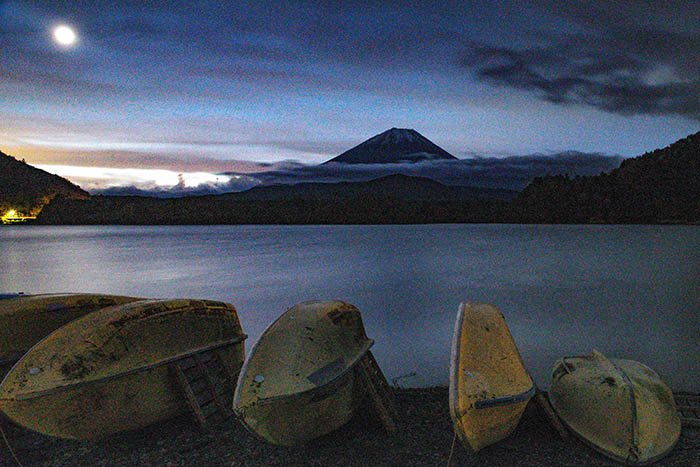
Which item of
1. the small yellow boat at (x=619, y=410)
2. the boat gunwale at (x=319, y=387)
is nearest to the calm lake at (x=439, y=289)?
the small yellow boat at (x=619, y=410)

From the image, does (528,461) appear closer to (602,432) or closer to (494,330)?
(602,432)

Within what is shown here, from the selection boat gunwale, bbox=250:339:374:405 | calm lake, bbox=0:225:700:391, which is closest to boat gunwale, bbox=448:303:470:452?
boat gunwale, bbox=250:339:374:405

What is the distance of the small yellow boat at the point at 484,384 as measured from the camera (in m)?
4.97

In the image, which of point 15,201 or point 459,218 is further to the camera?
point 459,218

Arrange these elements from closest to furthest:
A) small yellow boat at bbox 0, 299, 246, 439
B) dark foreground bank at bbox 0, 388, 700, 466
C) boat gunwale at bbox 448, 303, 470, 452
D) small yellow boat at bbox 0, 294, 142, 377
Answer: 1. boat gunwale at bbox 448, 303, 470, 452
2. small yellow boat at bbox 0, 299, 246, 439
3. dark foreground bank at bbox 0, 388, 700, 466
4. small yellow boat at bbox 0, 294, 142, 377

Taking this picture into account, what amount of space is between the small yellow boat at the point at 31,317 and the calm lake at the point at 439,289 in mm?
6022

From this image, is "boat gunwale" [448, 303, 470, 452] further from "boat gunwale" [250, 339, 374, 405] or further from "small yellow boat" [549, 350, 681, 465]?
"small yellow boat" [549, 350, 681, 465]

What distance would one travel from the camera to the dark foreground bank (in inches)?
218

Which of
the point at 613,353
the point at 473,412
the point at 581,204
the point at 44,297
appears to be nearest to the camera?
the point at 473,412

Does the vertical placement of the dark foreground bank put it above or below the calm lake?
above

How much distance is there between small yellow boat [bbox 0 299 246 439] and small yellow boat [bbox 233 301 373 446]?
1510mm

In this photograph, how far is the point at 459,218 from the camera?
139 metres

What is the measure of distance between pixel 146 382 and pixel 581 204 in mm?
134817

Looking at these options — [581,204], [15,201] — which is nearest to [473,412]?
[581,204]
